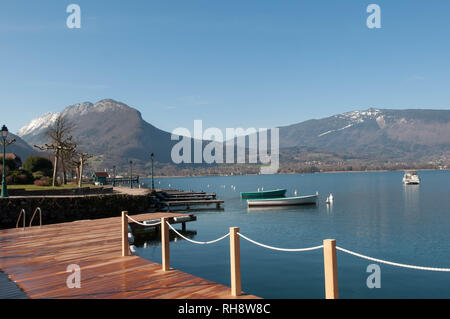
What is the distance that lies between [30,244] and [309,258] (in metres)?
14.5

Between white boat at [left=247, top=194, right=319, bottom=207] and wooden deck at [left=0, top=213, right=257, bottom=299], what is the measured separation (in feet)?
137

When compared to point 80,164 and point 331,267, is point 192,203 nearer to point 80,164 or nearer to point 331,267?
point 80,164

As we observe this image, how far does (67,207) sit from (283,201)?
34508mm

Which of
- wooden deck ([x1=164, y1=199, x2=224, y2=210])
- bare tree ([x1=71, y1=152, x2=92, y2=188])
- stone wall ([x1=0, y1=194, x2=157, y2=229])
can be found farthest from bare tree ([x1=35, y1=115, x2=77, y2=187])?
wooden deck ([x1=164, y1=199, x2=224, y2=210])

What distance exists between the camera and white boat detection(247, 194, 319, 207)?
57.0 meters

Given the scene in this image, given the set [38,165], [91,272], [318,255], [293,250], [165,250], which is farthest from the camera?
[38,165]

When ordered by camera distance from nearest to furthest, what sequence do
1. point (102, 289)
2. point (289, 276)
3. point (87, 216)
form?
point (102, 289) → point (289, 276) → point (87, 216)

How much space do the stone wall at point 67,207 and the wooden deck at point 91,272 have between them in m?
13.9

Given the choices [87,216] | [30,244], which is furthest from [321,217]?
[30,244]

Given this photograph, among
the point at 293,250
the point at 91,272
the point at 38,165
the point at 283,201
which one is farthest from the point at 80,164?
the point at 293,250

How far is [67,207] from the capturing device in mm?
33062
